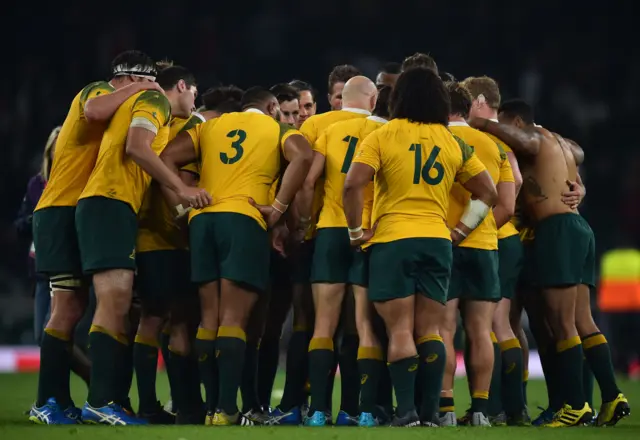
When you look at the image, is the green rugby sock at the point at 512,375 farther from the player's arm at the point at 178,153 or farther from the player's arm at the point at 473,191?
the player's arm at the point at 178,153

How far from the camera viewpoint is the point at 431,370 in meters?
7.72

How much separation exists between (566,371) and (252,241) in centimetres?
259

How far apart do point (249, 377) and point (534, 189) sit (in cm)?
258

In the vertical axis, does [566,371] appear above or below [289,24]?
below

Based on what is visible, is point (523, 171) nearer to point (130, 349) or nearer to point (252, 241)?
point (252, 241)

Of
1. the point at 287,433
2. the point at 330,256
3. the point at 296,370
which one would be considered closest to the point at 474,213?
the point at 330,256

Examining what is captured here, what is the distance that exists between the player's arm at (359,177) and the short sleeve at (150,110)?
4.29 feet

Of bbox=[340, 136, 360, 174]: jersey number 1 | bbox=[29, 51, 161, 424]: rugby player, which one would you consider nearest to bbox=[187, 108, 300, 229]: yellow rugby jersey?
bbox=[340, 136, 360, 174]: jersey number 1

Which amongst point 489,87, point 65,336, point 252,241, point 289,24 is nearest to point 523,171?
point 489,87

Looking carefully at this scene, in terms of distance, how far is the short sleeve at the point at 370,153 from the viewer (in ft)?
25.5

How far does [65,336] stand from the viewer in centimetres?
824

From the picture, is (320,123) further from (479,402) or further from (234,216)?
(479,402)

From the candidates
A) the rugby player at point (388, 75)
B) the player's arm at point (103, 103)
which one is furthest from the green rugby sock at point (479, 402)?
the player's arm at point (103, 103)

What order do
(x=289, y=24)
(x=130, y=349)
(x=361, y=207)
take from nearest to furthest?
(x=361, y=207), (x=130, y=349), (x=289, y=24)
